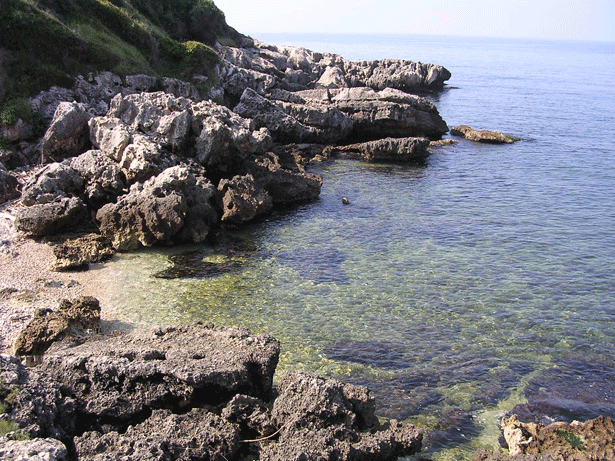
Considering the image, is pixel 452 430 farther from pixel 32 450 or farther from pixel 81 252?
pixel 81 252

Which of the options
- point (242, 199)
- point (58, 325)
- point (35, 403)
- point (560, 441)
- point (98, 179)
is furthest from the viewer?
point (242, 199)

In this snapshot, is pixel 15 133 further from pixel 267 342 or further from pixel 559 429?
pixel 559 429

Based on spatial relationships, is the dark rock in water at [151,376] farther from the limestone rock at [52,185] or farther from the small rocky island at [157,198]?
the limestone rock at [52,185]

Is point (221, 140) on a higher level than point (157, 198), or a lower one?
higher

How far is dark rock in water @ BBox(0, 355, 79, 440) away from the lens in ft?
30.1

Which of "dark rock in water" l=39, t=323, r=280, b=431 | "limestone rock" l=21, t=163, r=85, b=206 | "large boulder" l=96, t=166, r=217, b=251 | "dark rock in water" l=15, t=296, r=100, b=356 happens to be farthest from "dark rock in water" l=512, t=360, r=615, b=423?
"limestone rock" l=21, t=163, r=85, b=206

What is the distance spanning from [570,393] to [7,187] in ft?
85.0

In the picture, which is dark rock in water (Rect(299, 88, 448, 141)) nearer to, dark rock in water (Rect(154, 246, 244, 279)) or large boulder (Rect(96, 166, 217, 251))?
large boulder (Rect(96, 166, 217, 251))

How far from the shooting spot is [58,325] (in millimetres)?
14961

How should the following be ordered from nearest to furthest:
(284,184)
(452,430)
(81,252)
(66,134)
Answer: (452,430)
(81,252)
(66,134)
(284,184)

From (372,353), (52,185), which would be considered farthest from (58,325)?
(52,185)

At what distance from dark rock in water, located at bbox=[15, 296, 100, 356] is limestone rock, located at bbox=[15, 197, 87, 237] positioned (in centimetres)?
731

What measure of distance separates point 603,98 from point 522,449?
79.3 m

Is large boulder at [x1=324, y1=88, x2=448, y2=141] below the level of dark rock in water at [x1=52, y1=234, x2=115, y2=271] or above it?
above
